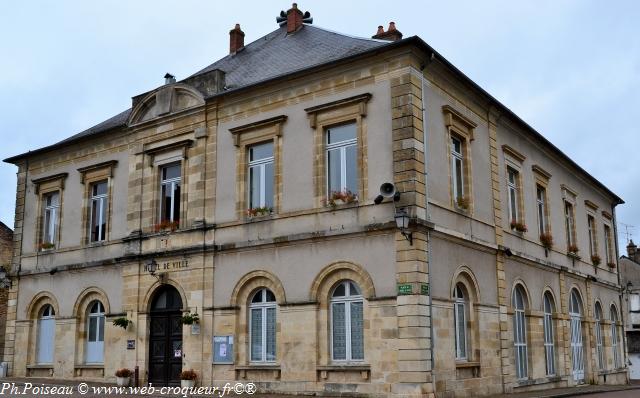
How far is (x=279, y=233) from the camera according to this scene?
16.3 metres

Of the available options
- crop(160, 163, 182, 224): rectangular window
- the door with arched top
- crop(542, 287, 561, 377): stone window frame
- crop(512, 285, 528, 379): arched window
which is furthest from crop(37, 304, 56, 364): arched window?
crop(542, 287, 561, 377): stone window frame

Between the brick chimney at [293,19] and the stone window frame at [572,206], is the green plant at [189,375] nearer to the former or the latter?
the brick chimney at [293,19]

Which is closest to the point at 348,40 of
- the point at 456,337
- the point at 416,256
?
the point at 416,256

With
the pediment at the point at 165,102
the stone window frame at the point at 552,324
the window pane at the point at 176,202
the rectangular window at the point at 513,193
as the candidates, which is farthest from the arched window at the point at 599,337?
the pediment at the point at 165,102

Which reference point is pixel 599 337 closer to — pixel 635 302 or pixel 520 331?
pixel 520 331

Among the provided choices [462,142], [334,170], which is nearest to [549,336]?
[462,142]

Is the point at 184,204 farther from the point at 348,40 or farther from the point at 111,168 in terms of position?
the point at 348,40

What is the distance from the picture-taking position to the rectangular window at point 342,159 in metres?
15.7

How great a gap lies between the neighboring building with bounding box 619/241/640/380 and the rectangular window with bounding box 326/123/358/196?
73.4ft

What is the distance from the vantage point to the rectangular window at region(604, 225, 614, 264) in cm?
2739

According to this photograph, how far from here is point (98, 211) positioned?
67.5ft

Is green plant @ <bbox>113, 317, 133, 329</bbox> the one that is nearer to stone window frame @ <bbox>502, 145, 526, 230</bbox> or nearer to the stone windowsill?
the stone windowsill

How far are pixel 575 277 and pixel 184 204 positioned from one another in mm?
12211

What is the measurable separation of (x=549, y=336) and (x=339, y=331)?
7842mm
